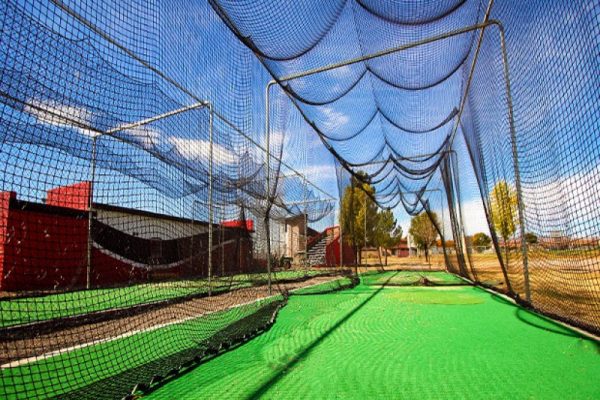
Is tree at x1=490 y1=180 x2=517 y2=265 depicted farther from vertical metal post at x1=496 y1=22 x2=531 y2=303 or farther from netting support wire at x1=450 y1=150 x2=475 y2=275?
netting support wire at x1=450 y1=150 x2=475 y2=275

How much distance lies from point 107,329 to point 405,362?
3185 millimetres

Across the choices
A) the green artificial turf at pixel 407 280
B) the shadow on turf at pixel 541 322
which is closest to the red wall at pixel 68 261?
the green artificial turf at pixel 407 280

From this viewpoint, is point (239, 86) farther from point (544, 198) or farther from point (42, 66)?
point (544, 198)

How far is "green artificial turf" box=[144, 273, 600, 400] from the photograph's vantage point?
199cm

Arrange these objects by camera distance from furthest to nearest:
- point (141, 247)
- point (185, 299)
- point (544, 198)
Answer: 1. point (141, 247)
2. point (185, 299)
3. point (544, 198)

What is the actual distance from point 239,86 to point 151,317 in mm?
3241

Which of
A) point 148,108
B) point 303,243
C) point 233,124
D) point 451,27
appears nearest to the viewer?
point 148,108

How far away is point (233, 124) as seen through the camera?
15.9ft

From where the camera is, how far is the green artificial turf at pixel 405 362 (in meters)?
1.99

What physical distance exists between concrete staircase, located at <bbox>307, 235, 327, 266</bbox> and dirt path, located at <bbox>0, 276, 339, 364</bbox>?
1117 centimetres

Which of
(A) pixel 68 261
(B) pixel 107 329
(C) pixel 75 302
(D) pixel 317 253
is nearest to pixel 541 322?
(B) pixel 107 329

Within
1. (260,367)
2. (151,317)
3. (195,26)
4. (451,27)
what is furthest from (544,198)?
(151,317)

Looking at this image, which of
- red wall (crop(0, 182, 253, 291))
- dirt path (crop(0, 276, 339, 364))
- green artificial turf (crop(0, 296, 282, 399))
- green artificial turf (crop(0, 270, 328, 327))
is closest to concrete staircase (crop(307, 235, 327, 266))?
green artificial turf (crop(0, 270, 328, 327))

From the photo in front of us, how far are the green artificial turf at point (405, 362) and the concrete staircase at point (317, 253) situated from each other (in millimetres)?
12880
